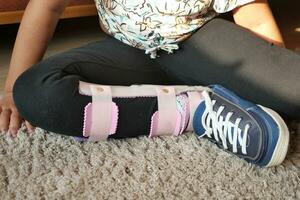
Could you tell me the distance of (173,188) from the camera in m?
0.58

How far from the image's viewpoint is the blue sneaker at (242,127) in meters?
0.60

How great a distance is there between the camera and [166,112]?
0.68m

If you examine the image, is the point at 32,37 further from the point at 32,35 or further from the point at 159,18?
the point at 159,18

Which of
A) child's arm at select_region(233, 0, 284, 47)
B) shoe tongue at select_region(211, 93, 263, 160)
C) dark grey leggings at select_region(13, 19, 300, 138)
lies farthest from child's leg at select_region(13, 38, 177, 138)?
child's arm at select_region(233, 0, 284, 47)

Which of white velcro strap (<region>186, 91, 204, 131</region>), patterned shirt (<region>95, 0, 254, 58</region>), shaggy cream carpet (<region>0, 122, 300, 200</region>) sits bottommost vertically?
shaggy cream carpet (<region>0, 122, 300, 200</region>)

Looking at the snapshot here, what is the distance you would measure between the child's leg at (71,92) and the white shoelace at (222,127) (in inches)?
3.1

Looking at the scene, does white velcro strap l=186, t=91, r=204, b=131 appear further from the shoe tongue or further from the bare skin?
the bare skin

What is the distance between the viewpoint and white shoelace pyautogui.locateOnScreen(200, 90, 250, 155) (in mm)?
620

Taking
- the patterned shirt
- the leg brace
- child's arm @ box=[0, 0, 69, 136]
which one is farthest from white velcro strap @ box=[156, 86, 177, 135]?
child's arm @ box=[0, 0, 69, 136]

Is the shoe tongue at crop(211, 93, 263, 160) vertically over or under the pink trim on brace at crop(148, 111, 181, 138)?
over

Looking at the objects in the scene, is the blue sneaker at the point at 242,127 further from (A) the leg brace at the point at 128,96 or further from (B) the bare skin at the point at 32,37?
(B) the bare skin at the point at 32,37

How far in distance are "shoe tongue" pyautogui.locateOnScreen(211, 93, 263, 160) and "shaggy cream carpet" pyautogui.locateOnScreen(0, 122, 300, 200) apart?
2 centimetres

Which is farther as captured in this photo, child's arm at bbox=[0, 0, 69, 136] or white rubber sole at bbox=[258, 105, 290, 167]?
child's arm at bbox=[0, 0, 69, 136]

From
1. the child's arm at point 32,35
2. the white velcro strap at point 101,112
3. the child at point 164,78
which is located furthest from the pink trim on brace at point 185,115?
the child's arm at point 32,35
